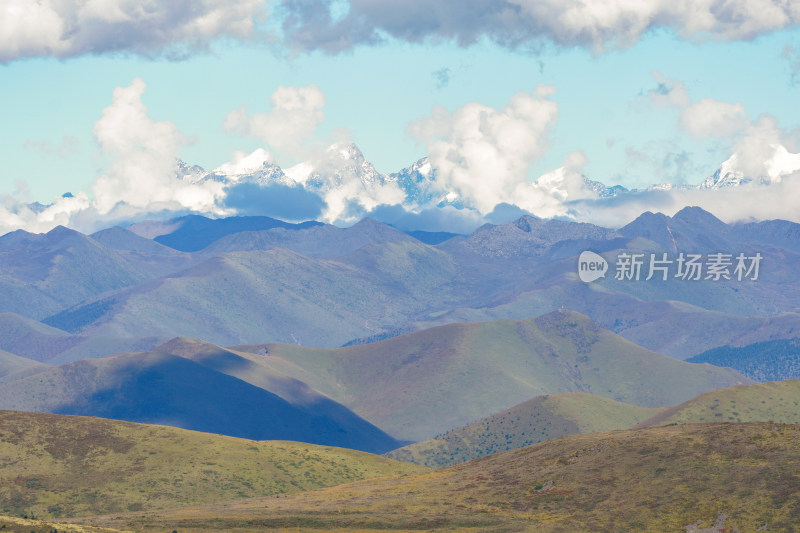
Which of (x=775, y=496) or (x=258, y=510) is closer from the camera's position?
(x=775, y=496)

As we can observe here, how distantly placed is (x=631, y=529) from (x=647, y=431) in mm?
50032

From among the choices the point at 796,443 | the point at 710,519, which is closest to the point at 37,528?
the point at 710,519

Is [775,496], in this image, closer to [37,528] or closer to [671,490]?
[671,490]

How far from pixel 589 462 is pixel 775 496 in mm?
42836

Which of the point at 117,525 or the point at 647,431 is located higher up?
the point at 647,431

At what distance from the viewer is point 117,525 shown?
146000mm

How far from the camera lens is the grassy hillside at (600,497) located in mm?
146625

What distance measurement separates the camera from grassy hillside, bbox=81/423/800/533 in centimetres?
14662

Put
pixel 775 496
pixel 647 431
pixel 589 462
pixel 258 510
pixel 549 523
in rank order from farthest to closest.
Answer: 1. pixel 647 431
2. pixel 589 462
3. pixel 258 510
4. pixel 549 523
5. pixel 775 496

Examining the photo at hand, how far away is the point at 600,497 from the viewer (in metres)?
163

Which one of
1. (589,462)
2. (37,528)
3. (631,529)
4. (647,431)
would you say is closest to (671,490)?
(631,529)

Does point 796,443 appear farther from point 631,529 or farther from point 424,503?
point 424,503

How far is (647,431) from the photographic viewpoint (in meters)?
195

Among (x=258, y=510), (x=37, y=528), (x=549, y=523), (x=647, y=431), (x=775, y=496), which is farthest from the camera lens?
(x=647, y=431)
